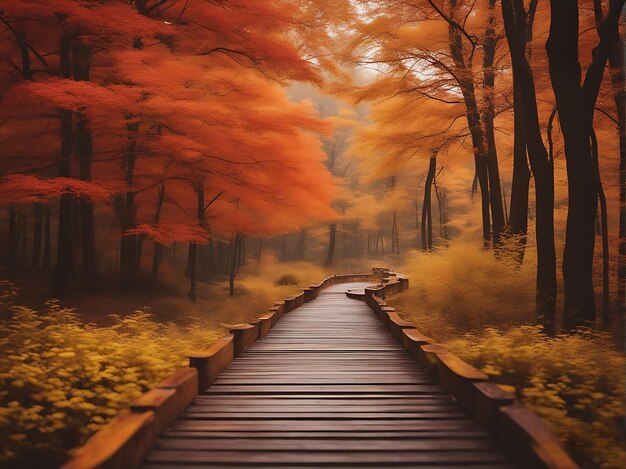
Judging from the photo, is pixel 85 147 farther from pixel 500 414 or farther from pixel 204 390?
pixel 500 414

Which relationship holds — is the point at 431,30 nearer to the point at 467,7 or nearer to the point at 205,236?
the point at 467,7

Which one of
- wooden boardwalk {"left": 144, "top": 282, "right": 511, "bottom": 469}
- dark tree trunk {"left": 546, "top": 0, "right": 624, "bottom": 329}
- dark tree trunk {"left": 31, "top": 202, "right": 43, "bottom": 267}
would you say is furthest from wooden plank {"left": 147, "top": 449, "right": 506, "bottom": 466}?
dark tree trunk {"left": 31, "top": 202, "right": 43, "bottom": 267}

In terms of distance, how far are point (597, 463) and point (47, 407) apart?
4.69m

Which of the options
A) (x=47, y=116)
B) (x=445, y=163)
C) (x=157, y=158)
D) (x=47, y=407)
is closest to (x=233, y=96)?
(x=157, y=158)

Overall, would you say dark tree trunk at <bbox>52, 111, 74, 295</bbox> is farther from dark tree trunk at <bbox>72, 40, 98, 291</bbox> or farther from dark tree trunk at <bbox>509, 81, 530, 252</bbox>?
dark tree trunk at <bbox>509, 81, 530, 252</bbox>

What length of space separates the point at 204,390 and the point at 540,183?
23.6ft

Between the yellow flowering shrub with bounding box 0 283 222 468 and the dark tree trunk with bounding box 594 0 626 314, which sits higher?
the dark tree trunk with bounding box 594 0 626 314

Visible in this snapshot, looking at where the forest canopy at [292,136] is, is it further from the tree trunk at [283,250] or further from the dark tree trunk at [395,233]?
the tree trunk at [283,250]

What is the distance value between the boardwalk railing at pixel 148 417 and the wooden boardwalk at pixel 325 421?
0.11 m

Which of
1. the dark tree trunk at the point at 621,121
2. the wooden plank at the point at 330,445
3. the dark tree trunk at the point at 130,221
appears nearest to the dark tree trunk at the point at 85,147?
the dark tree trunk at the point at 130,221

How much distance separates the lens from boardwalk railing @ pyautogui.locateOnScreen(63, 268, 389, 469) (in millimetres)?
3058

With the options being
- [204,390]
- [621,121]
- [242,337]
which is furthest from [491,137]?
[204,390]

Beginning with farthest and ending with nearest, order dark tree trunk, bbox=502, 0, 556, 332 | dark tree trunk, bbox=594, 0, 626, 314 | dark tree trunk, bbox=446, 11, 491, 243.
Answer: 1. dark tree trunk, bbox=446, 11, 491, 243
2. dark tree trunk, bbox=594, 0, 626, 314
3. dark tree trunk, bbox=502, 0, 556, 332

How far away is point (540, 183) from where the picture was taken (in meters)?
9.38
